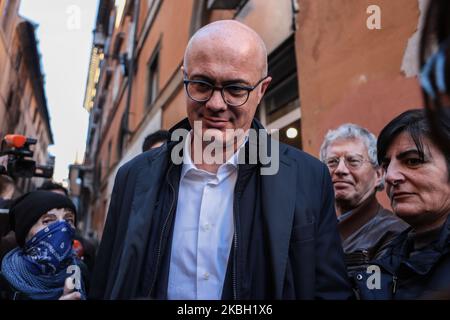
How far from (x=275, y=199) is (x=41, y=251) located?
4.69 feet

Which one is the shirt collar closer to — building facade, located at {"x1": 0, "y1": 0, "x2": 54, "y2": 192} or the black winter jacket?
the black winter jacket

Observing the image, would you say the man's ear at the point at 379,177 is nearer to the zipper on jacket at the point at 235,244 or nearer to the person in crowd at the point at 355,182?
the person in crowd at the point at 355,182

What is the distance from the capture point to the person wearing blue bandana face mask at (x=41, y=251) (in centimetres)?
192

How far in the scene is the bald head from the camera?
1.26 metres

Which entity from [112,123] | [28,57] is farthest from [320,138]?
[28,57]

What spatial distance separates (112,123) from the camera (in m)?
15.8

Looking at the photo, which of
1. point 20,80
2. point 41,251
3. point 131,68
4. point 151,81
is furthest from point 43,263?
point 20,80

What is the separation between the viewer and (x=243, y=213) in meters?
1.22

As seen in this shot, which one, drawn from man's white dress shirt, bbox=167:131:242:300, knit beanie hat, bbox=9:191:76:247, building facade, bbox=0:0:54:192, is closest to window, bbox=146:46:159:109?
building facade, bbox=0:0:54:192

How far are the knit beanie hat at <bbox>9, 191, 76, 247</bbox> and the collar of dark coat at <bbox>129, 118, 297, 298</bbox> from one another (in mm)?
1102

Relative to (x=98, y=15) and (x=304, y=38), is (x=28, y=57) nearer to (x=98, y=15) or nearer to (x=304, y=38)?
(x=98, y=15)

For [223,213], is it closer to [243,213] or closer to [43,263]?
[243,213]
